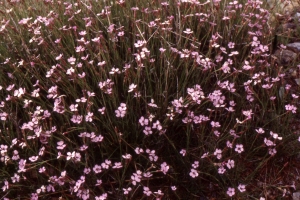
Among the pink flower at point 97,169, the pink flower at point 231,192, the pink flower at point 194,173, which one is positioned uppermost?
the pink flower at point 97,169

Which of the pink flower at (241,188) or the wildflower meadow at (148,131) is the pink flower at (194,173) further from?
the pink flower at (241,188)

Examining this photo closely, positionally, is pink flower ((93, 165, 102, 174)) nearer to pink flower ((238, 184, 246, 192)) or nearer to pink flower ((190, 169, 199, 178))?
pink flower ((190, 169, 199, 178))

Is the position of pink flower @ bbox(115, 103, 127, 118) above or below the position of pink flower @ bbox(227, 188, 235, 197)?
above

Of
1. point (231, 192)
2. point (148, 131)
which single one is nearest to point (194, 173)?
point (231, 192)

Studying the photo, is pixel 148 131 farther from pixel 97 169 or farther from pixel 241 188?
pixel 241 188

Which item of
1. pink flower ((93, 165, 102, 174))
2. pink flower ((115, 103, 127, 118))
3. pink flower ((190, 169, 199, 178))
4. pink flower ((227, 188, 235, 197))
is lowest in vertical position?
pink flower ((227, 188, 235, 197))

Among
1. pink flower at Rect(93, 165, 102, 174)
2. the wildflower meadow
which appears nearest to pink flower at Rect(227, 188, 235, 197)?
the wildflower meadow

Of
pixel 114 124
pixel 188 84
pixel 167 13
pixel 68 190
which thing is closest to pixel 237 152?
pixel 188 84

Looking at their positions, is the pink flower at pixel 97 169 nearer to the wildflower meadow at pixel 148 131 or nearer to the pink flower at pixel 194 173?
the wildflower meadow at pixel 148 131

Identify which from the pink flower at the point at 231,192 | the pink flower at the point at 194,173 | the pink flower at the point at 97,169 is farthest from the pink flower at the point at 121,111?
the pink flower at the point at 231,192

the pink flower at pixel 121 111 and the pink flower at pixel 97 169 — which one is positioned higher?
the pink flower at pixel 121 111

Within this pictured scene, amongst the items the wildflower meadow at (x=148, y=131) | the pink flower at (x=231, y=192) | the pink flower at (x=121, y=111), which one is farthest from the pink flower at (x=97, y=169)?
the pink flower at (x=231, y=192)
